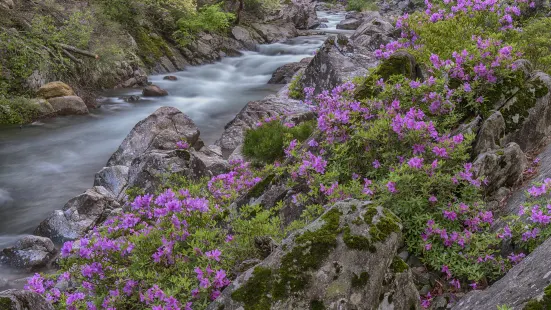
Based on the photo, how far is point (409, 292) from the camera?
410cm

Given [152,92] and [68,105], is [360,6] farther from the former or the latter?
[68,105]

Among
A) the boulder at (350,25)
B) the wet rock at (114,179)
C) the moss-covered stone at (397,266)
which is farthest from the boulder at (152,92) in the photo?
the boulder at (350,25)

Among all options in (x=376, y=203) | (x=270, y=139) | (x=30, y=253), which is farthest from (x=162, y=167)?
(x=376, y=203)

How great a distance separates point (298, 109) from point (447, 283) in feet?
35.0

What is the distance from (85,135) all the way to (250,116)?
685 centimetres

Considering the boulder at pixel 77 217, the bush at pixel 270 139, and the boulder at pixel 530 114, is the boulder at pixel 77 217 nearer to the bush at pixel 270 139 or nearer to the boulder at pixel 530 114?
the bush at pixel 270 139

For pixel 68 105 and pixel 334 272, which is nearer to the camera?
pixel 334 272

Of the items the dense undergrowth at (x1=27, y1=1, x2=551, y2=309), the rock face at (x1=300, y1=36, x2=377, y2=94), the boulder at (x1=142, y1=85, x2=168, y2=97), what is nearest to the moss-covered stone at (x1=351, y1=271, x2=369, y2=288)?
the dense undergrowth at (x1=27, y1=1, x2=551, y2=309)

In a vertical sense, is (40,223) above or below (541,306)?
below

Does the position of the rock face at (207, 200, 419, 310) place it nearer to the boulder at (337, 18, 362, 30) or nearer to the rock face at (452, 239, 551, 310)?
the rock face at (452, 239, 551, 310)

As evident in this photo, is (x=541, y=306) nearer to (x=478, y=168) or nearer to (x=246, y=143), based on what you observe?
(x=478, y=168)

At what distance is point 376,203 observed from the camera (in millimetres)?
4426

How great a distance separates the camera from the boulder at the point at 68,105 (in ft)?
62.0

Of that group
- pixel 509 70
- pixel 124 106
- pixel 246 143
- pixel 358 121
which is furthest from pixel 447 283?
pixel 124 106
